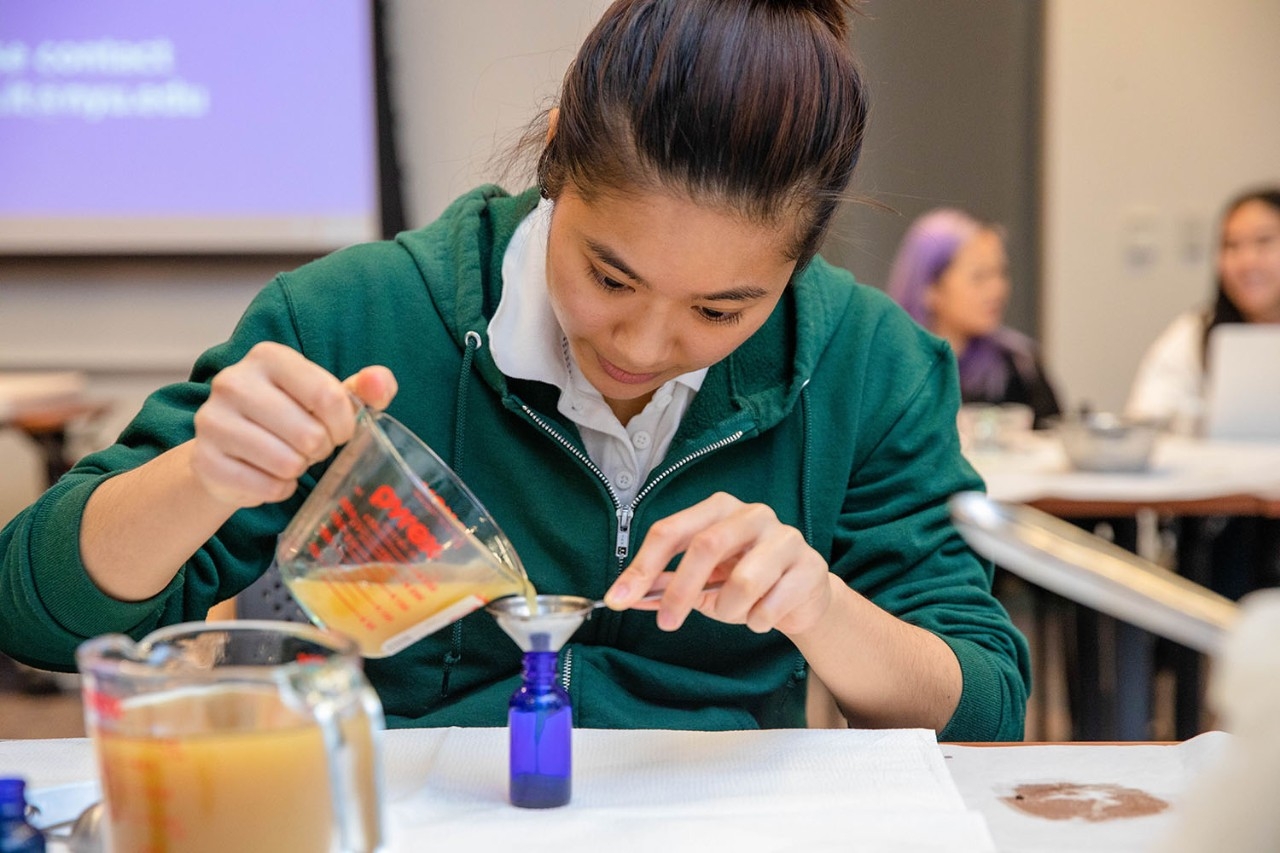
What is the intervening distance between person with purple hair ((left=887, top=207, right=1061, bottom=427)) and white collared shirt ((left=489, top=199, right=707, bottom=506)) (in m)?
2.70

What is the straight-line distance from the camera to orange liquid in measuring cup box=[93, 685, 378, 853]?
0.60 meters

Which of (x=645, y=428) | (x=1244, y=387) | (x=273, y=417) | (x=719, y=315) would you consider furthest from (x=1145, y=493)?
(x=273, y=417)

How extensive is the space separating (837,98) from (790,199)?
9 cm

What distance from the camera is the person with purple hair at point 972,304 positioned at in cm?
381

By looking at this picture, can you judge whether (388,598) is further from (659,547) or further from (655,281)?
(655,281)

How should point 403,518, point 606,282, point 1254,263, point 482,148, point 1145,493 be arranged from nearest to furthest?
1. point 403,518
2. point 606,282
3. point 1145,493
4. point 482,148
5. point 1254,263

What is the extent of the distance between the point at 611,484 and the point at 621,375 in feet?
0.46

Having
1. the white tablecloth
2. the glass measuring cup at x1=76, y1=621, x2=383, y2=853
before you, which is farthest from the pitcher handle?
the white tablecloth

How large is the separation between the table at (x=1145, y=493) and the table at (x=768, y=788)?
1411 millimetres

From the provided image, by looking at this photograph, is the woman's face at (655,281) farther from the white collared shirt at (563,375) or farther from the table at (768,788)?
the table at (768,788)

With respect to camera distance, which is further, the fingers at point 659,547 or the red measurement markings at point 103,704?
the fingers at point 659,547

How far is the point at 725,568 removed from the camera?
3.11 feet

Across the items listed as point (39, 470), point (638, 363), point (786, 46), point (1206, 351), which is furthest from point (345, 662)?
point (39, 470)

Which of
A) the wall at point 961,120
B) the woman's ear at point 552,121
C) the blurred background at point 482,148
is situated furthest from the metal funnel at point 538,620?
A: the wall at point 961,120
